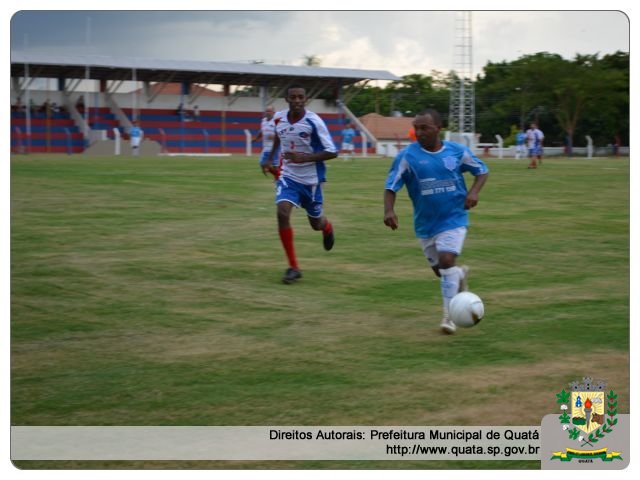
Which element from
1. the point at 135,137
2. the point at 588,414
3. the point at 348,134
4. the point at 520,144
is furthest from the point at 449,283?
the point at 135,137

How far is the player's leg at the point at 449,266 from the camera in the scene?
811 centimetres

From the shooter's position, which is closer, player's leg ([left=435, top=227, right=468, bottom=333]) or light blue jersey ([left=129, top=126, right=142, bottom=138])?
player's leg ([left=435, top=227, right=468, bottom=333])

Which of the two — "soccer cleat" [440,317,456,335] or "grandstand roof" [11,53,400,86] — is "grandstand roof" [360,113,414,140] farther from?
"soccer cleat" [440,317,456,335]

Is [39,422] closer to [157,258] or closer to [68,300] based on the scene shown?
[68,300]

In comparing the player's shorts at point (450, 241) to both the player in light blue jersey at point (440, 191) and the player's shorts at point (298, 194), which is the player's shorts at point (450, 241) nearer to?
the player in light blue jersey at point (440, 191)

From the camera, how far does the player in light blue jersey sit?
8109 millimetres

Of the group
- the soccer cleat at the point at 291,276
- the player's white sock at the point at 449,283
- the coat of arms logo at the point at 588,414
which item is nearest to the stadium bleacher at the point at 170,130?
the soccer cleat at the point at 291,276

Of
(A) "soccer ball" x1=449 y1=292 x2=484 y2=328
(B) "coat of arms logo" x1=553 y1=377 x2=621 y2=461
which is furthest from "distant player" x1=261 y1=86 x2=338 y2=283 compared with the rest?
(B) "coat of arms logo" x1=553 y1=377 x2=621 y2=461

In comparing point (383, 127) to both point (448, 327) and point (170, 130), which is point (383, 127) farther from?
point (448, 327)

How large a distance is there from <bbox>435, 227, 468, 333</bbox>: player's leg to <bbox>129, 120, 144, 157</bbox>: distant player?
35768 millimetres

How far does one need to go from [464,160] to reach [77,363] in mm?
3842

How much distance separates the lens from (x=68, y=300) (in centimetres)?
930

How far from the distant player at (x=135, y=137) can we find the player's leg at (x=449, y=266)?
35768mm
